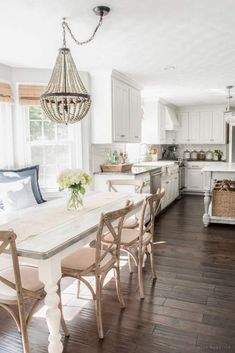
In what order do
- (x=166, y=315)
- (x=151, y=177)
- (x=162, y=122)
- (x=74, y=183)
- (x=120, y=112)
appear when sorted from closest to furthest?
(x=166, y=315), (x=74, y=183), (x=120, y=112), (x=151, y=177), (x=162, y=122)

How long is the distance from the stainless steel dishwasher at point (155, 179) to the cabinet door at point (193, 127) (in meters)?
2.93

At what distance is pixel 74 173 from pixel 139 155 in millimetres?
4248

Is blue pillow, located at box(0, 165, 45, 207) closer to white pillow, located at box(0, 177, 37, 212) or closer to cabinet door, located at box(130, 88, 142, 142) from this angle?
white pillow, located at box(0, 177, 37, 212)

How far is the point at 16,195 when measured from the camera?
3232 millimetres

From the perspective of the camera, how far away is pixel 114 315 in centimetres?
239

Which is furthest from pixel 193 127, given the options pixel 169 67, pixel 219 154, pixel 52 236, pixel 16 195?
pixel 52 236

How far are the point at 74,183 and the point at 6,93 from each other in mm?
1991

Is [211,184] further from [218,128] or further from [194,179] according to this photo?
[218,128]

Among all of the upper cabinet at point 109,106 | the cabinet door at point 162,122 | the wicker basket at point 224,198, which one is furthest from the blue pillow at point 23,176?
the cabinet door at point 162,122

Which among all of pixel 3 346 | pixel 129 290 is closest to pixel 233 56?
pixel 129 290

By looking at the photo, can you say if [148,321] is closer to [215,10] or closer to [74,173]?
[74,173]

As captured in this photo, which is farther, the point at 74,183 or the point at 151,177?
the point at 151,177

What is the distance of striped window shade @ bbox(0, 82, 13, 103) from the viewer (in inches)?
148

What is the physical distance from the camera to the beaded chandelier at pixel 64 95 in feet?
7.61
